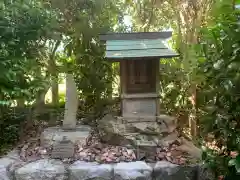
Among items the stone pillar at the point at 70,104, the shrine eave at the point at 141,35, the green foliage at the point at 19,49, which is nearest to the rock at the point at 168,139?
the stone pillar at the point at 70,104

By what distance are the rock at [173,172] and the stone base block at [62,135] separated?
3.78ft

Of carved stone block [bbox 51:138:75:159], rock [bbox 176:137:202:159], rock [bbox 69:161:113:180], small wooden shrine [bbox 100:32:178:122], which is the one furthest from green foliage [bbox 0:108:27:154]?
rock [bbox 176:137:202:159]

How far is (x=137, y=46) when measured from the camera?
13.5ft

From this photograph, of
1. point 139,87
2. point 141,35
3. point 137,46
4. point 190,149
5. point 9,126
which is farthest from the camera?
point 9,126

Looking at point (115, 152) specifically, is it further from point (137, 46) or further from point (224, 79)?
point (224, 79)

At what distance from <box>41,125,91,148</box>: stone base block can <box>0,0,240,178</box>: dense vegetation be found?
0.56 m

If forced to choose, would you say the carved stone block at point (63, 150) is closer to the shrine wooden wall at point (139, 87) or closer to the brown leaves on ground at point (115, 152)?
the brown leaves on ground at point (115, 152)

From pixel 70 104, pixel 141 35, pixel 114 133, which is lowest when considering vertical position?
pixel 114 133

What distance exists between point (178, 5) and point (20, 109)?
3286mm

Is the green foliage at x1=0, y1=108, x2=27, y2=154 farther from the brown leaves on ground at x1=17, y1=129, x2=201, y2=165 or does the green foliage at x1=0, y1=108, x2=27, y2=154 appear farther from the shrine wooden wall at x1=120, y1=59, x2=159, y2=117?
the shrine wooden wall at x1=120, y1=59, x2=159, y2=117

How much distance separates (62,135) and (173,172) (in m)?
1.65

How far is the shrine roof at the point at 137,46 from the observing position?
3.83 m

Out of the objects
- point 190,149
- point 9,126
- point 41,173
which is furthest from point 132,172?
point 9,126

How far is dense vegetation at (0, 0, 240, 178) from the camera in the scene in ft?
10.0
